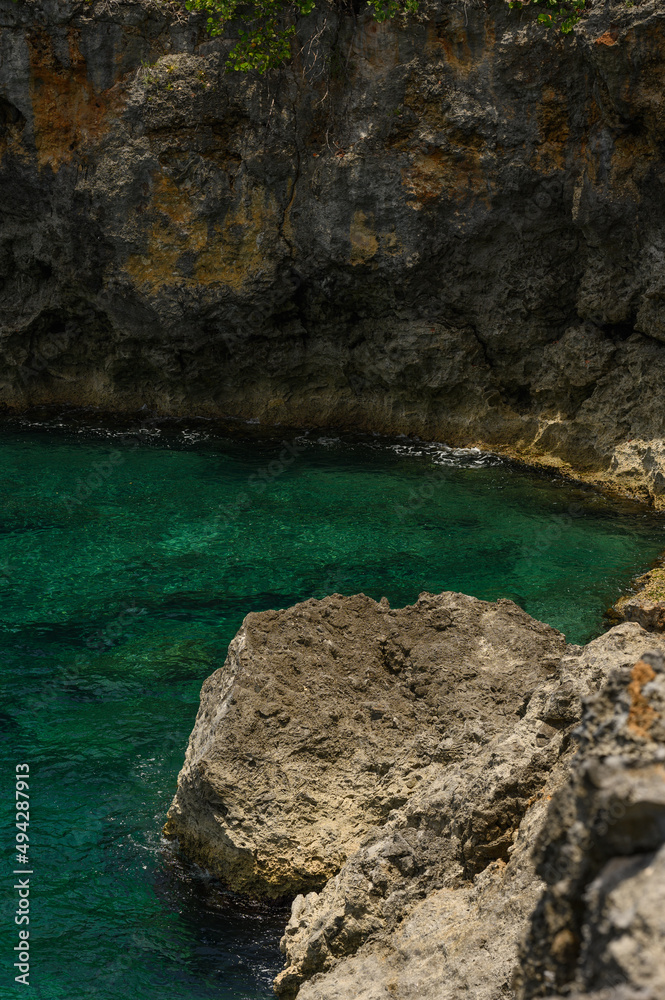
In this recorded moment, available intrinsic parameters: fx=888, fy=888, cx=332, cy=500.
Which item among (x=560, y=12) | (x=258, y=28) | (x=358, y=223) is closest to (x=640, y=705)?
(x=560, y=12)

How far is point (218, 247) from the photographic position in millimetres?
18516

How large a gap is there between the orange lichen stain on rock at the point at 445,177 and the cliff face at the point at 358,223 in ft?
0.13

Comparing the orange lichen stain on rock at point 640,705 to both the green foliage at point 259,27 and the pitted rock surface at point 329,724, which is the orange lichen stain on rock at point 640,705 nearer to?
the pitted rock surface at point 329,724

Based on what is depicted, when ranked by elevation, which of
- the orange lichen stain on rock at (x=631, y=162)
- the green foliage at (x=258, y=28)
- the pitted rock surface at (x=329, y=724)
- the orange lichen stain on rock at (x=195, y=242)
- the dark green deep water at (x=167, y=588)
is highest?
the green foliage at (x=258, y=28)

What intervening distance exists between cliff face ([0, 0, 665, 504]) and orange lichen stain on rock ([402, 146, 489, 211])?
4 cm

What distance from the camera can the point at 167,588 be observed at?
11820 millimetres

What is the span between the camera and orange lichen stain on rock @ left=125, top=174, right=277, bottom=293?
1822cm

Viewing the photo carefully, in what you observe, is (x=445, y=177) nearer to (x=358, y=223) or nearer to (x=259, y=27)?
(x=358, y=223)

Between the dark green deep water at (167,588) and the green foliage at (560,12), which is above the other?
the green foliage at (560,12)

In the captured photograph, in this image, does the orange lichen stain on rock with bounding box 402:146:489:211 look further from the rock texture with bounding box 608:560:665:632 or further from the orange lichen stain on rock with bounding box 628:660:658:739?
the orange lichen stain on rock with bounding box 628:660:658:739

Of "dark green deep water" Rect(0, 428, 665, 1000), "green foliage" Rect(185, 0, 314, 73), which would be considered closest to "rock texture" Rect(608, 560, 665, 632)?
"dark green deep water" Rect(0, 428, 665, 1000)

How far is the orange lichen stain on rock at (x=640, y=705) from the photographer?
2213 mm

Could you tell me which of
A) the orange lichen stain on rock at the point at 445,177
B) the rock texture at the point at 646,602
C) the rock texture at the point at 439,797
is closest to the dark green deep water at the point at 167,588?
the rock texture at the point at 646,602

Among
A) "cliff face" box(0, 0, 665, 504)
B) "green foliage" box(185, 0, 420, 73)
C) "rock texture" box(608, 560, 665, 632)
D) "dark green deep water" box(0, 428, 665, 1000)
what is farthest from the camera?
"green foliage" box(185, 0, 420, 73)
